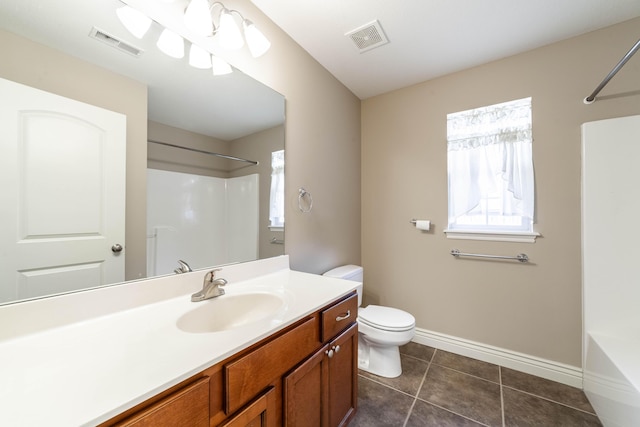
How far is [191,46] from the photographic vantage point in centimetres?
116

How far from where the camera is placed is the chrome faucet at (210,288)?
103 centimetres

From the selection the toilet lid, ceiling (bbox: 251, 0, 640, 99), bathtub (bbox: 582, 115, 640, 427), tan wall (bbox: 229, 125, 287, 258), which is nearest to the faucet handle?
tan wall (bbox: 229, 125, 287, 258)

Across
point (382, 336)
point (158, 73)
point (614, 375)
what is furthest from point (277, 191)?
point (614, 375)

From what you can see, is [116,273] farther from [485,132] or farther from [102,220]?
[485,132]

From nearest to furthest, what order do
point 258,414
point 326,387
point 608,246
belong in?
point 258,414, point 326,387, point 608,246

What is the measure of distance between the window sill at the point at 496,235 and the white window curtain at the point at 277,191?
1.44m

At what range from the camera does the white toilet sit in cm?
162

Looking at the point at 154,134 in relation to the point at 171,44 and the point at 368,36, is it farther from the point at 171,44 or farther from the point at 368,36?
the point at 368,36

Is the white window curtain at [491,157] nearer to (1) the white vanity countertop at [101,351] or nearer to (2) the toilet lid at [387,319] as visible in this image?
(2) the toilet lid at [387,319]

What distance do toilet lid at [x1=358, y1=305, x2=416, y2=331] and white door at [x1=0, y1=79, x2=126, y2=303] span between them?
56.8 inches

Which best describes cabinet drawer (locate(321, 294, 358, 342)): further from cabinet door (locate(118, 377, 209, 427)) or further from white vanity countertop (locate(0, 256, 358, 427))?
cabinet door (locate(118, 377, 209, 427))

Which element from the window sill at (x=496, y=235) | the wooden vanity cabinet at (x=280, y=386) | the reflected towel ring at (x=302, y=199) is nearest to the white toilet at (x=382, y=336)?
the wooden vanity cabinet at (x=280, y=386)

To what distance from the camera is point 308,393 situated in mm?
943

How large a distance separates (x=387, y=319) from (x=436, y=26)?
2.00 meters
